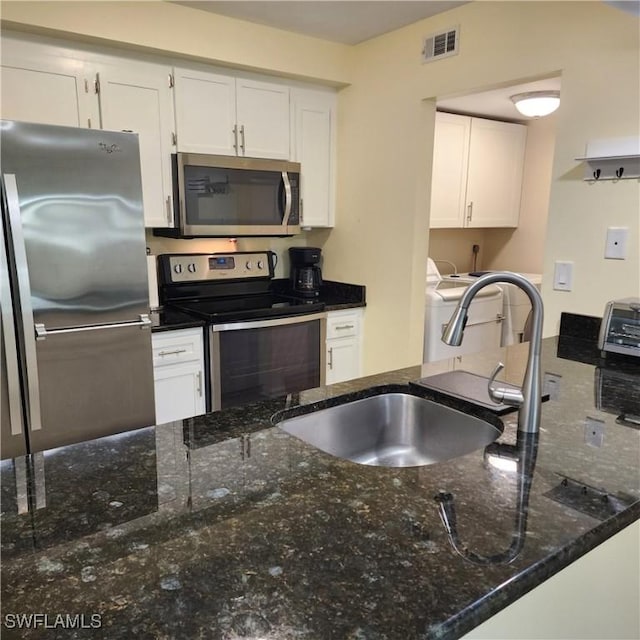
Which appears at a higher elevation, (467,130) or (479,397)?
(467,130)

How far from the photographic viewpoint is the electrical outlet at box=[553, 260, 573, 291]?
2.30m

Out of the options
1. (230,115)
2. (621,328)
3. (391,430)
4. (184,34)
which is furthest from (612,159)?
(184,34)

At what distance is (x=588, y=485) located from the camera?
1.02m

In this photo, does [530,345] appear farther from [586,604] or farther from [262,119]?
[262,119]

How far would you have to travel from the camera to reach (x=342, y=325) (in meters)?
3.37

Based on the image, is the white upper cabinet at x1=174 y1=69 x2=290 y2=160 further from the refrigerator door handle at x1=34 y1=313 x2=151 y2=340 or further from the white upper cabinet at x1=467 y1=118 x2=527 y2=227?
the white upper cabinet at x1=467 y1=118 x2=527 y2=227

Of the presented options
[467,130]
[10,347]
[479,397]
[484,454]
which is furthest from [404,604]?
[467,130]

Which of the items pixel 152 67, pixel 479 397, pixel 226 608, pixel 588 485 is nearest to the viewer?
pixel 226 608

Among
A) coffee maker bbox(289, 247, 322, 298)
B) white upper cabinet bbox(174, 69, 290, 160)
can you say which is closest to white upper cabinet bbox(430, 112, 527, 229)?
coffee maker bbox(289, 247, 322, 298)

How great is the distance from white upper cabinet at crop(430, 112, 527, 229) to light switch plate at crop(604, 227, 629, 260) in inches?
80.0

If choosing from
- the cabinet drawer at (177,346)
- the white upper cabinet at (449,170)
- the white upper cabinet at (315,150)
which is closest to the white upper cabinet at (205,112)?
the white upper cabinet at (315,150)

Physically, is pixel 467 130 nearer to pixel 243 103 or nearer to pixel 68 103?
pixel 243 103

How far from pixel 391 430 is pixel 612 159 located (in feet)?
4.67

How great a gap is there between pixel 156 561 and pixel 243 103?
2.79 m
